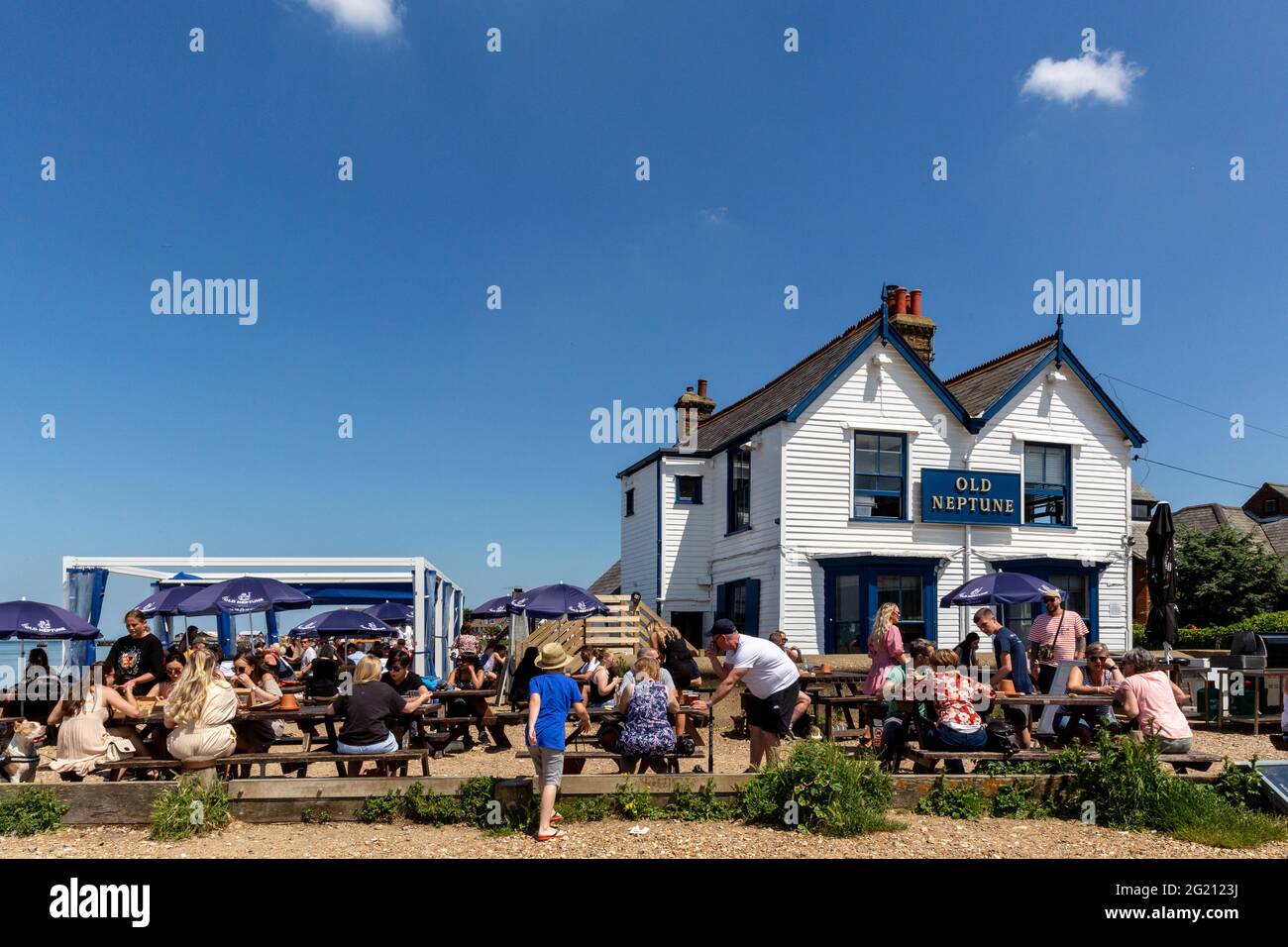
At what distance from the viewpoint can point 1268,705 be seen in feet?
48.8

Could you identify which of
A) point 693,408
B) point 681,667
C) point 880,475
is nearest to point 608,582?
point 693,408

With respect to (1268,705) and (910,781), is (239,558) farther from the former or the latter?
(1268,705)

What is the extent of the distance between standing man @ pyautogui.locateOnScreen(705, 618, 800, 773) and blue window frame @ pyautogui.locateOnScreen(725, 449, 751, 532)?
44.4ft

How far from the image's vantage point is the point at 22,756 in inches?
351

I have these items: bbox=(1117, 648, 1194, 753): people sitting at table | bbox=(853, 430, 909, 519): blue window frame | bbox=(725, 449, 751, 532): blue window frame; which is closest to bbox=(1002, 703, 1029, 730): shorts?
bbox=(1117, 648, 1194, 753): people sitting at table

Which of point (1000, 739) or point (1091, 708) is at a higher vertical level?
point (1091, 708)

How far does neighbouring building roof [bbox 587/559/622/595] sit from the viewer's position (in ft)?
103

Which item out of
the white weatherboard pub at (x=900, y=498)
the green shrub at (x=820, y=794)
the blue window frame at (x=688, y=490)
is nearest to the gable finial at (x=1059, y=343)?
the white weatherboard pub at (x=900, y=498)

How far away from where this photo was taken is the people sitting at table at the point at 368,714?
28.3ft

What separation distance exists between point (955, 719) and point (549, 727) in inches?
144

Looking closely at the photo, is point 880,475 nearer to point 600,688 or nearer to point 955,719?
point 600,688

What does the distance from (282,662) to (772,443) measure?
10822mm
